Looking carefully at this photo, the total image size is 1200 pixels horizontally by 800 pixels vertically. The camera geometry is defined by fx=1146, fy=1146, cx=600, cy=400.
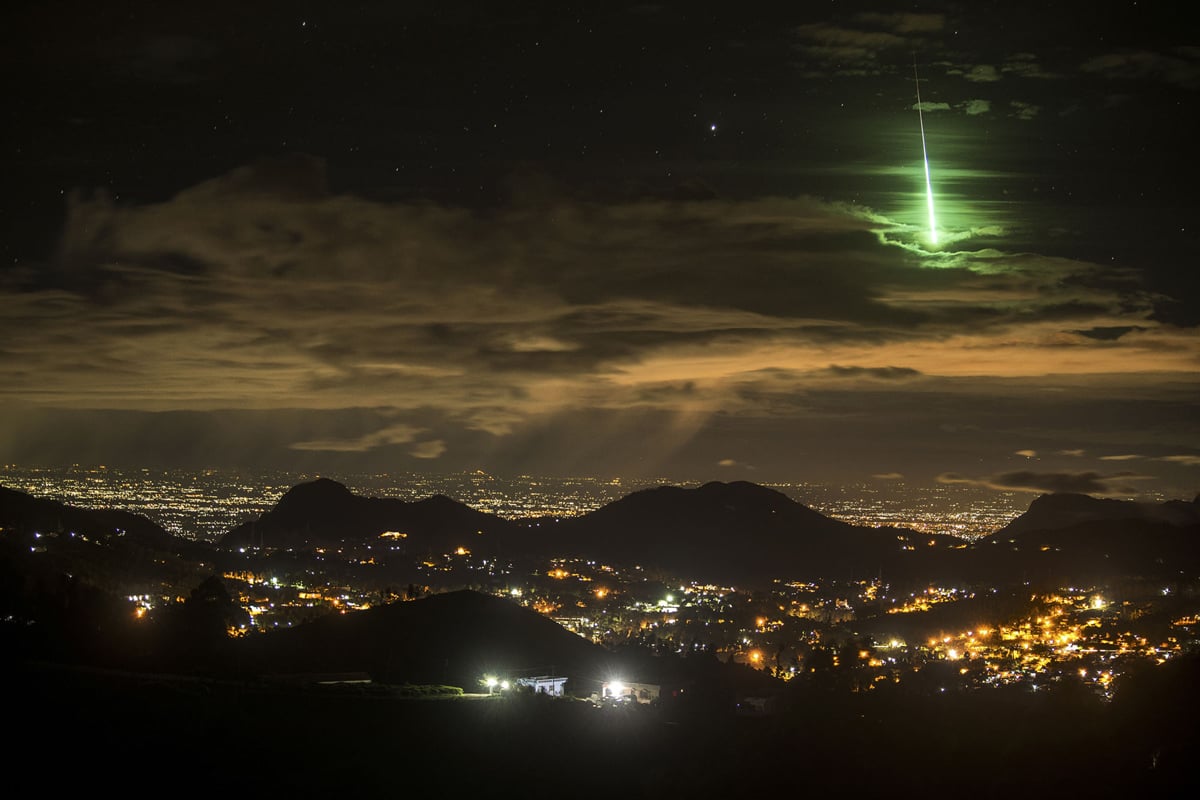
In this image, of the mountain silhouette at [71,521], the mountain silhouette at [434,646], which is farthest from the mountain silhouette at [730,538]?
the mountain silhouette at [434,646]

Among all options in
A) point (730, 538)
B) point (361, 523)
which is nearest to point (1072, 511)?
point (730, 538)

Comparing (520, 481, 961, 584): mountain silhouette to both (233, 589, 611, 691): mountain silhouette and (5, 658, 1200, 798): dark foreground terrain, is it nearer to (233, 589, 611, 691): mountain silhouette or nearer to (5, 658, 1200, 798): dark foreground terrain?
(233, 589, 611, 691): mountain silhouette

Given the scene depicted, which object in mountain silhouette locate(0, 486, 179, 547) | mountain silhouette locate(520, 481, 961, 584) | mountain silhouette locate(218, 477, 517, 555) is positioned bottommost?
mountain silhouette locate(520, 481, 961, 584)

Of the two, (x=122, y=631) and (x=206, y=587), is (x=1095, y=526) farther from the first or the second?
(x=122, y=631)

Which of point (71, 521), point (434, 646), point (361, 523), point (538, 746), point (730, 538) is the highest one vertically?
point (71, 521)

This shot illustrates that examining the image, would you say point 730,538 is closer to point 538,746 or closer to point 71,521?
point 71,521

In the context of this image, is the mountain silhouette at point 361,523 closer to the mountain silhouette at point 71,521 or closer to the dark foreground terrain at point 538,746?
the mountain silhouette at point 71,521

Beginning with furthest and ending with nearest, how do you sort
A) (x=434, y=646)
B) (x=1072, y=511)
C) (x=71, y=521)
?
(x=1072, y=511), (x=71, y=521), (x=434, y=646)

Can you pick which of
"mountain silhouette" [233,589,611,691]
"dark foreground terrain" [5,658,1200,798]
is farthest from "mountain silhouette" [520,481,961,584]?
"dark foreground terrain" [5,658,1200,798]

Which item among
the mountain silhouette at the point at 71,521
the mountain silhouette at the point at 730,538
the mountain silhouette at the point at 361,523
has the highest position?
the mountain silhouette at the point at 71,521
